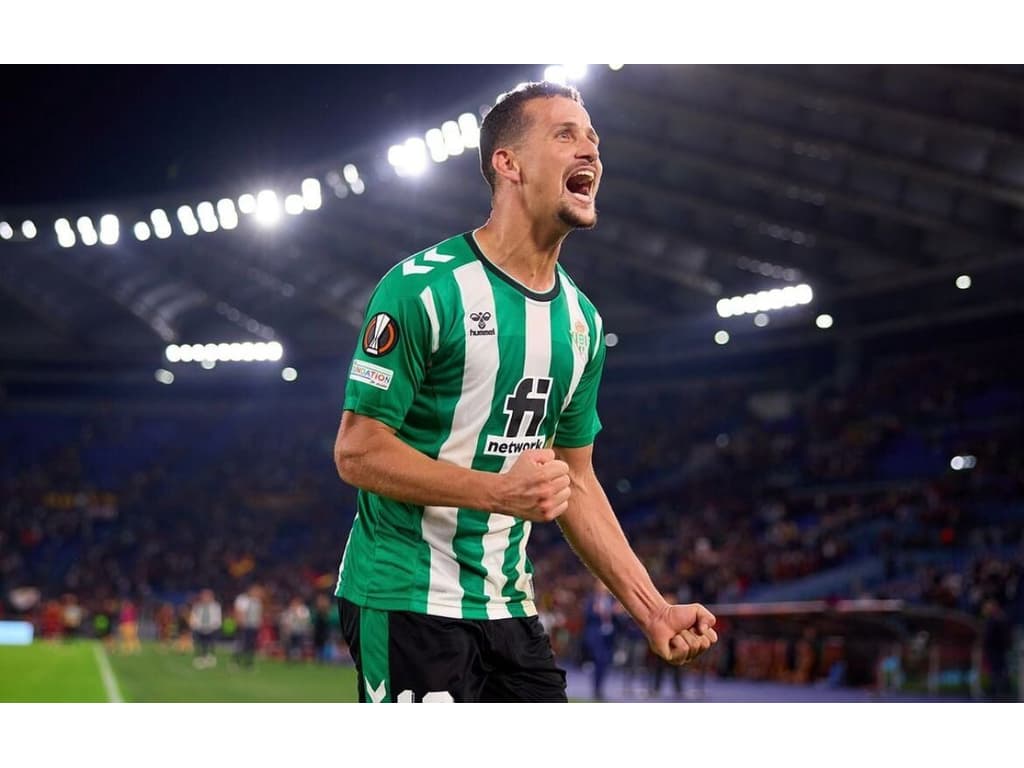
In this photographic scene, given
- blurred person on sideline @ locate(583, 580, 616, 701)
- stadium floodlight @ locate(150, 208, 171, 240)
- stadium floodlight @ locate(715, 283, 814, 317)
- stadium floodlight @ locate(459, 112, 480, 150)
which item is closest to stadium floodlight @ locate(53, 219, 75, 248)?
stadium floodlight @ locate(150, 208, 171, 240)

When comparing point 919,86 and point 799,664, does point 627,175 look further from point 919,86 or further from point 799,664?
point 799,664

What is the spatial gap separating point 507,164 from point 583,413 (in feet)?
2.68

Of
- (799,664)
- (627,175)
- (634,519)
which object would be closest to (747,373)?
(634,519)

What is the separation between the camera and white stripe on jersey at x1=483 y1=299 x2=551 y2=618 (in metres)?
3.41

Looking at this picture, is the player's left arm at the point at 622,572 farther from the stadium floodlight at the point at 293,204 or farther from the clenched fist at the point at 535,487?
the stadium floodlight at the point at 293,204

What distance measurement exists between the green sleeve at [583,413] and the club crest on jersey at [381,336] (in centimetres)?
70

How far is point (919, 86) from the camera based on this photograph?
23.4 meters

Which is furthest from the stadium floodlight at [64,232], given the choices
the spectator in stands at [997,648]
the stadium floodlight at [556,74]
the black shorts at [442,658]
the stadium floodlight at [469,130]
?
the black shorts at [442,658]

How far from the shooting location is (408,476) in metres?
3.10

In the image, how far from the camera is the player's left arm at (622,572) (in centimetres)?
342

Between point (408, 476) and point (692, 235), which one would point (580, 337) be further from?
point (692, 235)

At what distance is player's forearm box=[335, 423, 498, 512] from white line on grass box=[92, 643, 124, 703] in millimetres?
12156

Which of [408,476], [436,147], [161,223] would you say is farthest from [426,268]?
[161,223]

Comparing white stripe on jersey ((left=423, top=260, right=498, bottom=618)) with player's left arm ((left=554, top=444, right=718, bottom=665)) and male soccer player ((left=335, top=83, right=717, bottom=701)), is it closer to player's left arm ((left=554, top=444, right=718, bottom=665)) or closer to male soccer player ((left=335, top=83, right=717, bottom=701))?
male soccer player ((left=335, top=83, right=717, bottom=701))
